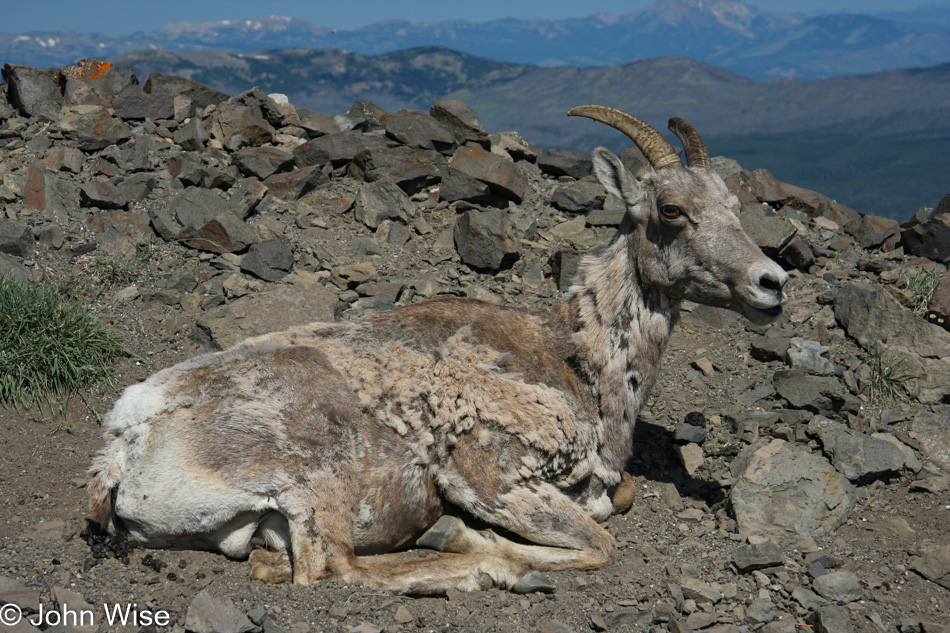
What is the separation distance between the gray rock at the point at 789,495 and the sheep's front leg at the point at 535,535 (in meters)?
1.59

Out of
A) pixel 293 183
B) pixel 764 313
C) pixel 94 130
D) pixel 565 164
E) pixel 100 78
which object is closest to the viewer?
pixel 764 313

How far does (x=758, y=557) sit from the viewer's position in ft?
18.8

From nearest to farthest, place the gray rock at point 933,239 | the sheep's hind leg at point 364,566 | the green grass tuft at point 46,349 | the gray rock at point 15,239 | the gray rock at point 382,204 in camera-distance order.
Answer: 1. the sheep's hind leg at point 364,566
2. the green grass tuft at point 46,349
3. the gray rock at point 15,239
4. the gray rock at point 933,239
5. the gray rock at point 382,204

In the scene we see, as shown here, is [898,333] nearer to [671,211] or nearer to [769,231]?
[769,231]

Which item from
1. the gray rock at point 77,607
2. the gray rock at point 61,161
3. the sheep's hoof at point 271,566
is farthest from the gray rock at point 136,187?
the gray rock at point 77,607

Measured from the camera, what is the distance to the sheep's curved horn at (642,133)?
6.34 meters

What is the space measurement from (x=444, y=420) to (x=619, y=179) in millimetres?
2725

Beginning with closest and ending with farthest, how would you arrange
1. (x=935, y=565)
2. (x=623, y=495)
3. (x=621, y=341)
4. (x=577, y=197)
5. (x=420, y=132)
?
(x=935, y=565), (x=621, y=341), (x=623, y=495), (x=577, y=197), (x=420, y=132)

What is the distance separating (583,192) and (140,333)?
818cm

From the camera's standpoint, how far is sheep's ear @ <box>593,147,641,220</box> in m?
6.11

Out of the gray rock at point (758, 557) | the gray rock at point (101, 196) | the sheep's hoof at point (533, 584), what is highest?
the gray rock at point (101, 196)

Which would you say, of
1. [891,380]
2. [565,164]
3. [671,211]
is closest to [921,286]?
[891,380]

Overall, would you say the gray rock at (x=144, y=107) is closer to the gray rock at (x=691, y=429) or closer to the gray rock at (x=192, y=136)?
the gray rock at (x=192, y=136)

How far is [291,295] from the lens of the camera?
9102 millimetres
